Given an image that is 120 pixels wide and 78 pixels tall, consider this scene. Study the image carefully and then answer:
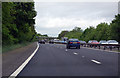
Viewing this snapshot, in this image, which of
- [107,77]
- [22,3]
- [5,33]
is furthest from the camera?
[22,3]

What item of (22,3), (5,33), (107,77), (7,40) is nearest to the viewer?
(107,77)

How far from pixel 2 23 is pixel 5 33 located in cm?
134

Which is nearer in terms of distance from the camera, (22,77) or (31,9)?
(22,77)

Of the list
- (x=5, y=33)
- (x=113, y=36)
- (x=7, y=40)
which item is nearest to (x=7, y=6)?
(x=5, y=33)

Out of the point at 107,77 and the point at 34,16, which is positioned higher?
the point at 34,16

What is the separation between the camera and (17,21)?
Answer: 3678 centimetres

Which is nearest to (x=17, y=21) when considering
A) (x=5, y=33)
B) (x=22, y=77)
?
(x=5, y=33)

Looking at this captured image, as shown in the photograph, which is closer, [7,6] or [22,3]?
[7,6]

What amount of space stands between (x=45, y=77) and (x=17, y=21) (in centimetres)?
2917

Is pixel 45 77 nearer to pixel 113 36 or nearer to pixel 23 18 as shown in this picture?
pixel 23 18

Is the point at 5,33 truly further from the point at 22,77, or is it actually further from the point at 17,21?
the point at 22,77

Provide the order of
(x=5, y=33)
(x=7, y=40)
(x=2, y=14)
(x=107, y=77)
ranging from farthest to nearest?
(x=7, y=40) < (x=5, y=33) < (x=2, y=14) < (x=107, y=77)

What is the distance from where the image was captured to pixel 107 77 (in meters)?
8.53

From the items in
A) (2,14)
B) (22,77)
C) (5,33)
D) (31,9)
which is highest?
(31,9)
